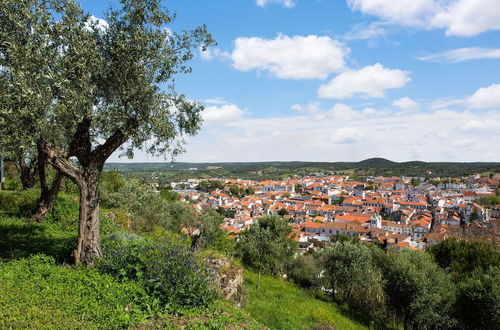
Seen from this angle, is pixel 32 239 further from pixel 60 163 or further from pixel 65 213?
pixel 60 163

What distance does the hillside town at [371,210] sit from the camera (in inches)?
3167

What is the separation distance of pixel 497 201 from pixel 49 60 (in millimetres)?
152563

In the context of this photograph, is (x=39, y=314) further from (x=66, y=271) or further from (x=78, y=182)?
(x=78, y=182)

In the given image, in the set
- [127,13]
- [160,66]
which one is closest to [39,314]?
[160,66]

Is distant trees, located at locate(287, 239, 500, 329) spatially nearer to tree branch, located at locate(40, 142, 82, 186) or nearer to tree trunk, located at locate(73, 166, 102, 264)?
tree trunk, located at locate(73, 166, 102, 264)

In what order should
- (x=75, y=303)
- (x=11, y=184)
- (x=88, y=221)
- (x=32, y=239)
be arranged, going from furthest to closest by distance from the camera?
(x=11, y=184) → (x=32, y=239) → (x=88, y=221) → (x=75, y=303)

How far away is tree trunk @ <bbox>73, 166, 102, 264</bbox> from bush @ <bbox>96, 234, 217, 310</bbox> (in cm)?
42

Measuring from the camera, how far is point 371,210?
422ft

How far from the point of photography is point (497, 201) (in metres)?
122

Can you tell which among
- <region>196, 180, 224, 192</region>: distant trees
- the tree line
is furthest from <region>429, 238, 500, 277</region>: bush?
<region>196, 180, 224, 192</region>: distant trees

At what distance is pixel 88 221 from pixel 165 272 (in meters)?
3.01

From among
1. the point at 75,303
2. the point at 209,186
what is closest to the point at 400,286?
the point at 75,303

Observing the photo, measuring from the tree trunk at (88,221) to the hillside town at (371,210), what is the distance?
49.8m

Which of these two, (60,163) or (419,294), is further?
(419,294)
